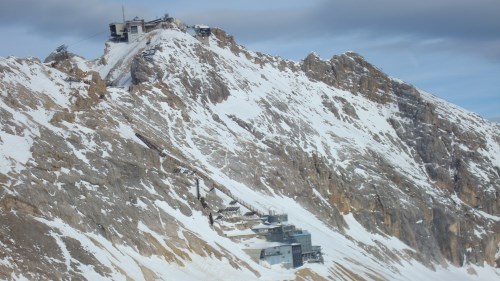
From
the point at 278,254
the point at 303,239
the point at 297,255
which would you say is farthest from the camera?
the point at 303,239

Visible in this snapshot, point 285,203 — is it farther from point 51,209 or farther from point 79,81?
point 51,209

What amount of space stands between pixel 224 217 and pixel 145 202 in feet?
65.6

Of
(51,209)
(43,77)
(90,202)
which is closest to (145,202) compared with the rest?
(90,202)

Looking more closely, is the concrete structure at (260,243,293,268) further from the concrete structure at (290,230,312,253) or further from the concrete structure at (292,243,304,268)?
the concrete structure at (290,230,312,253)

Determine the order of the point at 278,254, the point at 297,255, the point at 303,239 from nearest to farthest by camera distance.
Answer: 1. the point at 278,254
2. the point at 297,255
3. the point at 303,239

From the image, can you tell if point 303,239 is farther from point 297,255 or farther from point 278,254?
point 278,254

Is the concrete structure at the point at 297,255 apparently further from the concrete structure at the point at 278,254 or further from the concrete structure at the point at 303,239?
the concrete structure at the point at 303,239

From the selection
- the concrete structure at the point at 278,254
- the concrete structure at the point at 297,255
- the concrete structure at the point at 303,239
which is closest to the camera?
the concrete structure at the point at 278,254

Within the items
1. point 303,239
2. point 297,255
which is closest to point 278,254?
point 297,255

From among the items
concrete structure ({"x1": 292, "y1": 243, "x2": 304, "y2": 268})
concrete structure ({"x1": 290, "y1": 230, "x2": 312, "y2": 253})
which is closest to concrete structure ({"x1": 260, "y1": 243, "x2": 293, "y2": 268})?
concrete structure ({"x1": 292, "y1": 243, "x2": 304, "y2": 268})

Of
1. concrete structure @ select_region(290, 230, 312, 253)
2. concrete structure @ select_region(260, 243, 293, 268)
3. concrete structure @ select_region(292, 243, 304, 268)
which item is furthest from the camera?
concrete structure @ select_region(290, 230, 312, 253)

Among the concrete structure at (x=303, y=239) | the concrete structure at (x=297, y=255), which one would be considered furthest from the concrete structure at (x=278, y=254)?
the concrete structure at (x=303, y=239)

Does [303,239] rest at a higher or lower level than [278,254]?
higher

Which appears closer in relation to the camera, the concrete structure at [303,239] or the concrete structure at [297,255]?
the concrete structure at [297,255]
